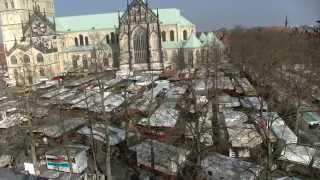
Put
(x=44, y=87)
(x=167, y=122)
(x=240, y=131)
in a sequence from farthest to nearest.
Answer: (x=44, y=87) → (x=167, y=122) → (x=240, y=131)

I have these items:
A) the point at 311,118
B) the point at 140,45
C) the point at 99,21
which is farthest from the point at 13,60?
the point at 311,118

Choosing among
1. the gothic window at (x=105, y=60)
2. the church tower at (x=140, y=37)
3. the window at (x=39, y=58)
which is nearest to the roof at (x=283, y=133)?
the church tower at (x=140, y=37)

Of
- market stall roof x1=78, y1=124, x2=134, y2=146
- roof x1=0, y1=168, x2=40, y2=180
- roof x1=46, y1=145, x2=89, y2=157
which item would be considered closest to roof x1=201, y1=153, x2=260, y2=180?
roof x1=46, y1=145, x2=89, y2=157

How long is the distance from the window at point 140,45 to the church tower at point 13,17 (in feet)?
88.2

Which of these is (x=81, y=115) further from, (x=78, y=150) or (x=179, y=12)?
(x=179, y=12)

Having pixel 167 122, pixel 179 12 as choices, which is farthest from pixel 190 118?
pixel 179 12

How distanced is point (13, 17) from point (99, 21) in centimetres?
1902

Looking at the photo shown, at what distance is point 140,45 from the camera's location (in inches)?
2682

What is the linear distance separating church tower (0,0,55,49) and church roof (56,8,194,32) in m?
7.02

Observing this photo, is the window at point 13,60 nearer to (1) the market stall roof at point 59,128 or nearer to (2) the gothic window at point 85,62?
(2) the gothic window at point 85,62

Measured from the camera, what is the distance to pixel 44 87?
190ft

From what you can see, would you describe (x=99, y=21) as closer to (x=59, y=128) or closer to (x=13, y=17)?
(x=13, y=17)

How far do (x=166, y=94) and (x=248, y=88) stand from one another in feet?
34.6

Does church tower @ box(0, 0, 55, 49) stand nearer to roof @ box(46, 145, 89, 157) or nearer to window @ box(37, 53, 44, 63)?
window @ box(37, 53, 44, 63)
